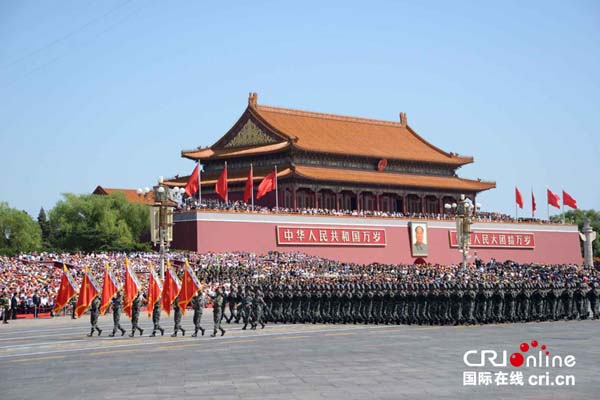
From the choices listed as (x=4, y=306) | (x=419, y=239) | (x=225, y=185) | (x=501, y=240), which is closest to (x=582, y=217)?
(x=501, y=240)

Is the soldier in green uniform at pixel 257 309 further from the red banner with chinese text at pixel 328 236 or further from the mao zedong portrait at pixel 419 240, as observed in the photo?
the mao zedong portrait at pixel 419 240

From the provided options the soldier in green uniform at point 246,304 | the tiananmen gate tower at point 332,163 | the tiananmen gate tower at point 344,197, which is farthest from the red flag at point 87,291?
the tiananmen gate tower at point 332,163

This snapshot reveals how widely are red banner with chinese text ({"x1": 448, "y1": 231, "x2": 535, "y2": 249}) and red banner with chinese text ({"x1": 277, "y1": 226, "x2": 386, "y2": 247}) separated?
6.87 metres

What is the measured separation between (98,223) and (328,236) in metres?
12.6

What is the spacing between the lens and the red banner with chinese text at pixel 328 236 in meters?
52.2

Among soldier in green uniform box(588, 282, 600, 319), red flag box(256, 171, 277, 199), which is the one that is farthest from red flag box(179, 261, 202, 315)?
red flag box(256, 171, 277, 199)

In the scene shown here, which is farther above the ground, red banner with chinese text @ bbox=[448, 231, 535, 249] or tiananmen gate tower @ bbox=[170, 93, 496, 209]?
tiananmen gate tower @ bbox=[170, 93, 496, 209]

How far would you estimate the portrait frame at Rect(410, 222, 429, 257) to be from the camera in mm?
58875

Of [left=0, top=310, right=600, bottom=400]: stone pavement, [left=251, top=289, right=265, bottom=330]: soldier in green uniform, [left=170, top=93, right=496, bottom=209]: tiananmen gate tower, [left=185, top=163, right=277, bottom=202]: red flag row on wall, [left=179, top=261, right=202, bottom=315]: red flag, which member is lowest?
[left=0, top=310, right=600, bottom=400]: stone pavement

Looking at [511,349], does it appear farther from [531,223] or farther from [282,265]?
[531,223]

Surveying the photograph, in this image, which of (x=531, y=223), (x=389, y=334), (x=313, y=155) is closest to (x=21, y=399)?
(x=389, y=334)

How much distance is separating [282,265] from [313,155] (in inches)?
557

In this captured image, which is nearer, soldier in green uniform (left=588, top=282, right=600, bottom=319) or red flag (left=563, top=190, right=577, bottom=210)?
soldier in green uniform (left=588, top=282, right=600, bottom=319)

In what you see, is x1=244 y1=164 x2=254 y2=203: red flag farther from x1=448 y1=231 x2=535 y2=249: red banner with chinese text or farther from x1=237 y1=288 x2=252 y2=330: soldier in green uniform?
x1=237 y1=288 x2=252 y2=330: soldier in green uniform
